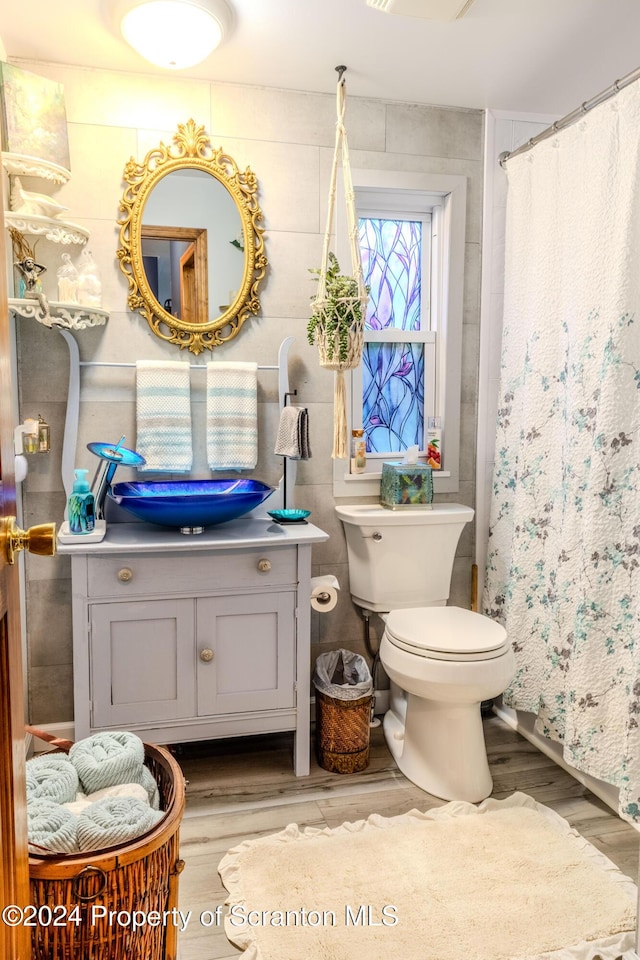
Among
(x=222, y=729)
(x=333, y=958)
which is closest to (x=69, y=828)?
(x=333, y=958)

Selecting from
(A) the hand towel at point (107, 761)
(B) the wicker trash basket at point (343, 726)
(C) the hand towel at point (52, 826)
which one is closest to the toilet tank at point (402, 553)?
(B) the wicker trash basket at point (343, 726)

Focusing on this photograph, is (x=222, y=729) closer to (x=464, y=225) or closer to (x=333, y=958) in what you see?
(x=333, y=958)

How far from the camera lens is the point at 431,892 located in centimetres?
179

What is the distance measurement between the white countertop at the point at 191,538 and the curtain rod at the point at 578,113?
153 cm

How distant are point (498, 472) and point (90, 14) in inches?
78.2

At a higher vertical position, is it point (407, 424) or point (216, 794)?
point (407, 424)

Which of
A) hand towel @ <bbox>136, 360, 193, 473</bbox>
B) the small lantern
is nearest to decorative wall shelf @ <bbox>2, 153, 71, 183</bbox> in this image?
hand towel @ <bbox>136, 360, 193, 473</bbox>

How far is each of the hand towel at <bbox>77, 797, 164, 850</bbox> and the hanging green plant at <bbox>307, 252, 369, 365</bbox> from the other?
1487 mm

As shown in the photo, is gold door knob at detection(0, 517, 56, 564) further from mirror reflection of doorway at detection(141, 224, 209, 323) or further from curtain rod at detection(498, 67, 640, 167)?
curtain rod at detection(498, 67, 640, 167)

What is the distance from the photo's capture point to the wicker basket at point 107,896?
4.05 feet

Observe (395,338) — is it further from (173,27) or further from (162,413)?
(173,27)

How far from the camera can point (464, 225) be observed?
277 centimetres

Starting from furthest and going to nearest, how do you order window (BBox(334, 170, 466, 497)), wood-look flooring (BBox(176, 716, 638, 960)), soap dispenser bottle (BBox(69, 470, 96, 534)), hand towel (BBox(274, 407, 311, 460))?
window (BBox(334, 170, 466, 497)) < hand towel (BBox(274, 407, 311, 460)) < soap dispenser bottle (BBox(69, 470, 96, 534)) < wood-look flooring (BBox(176, 716, 638, 960))

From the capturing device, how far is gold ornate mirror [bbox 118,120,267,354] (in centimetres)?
245
